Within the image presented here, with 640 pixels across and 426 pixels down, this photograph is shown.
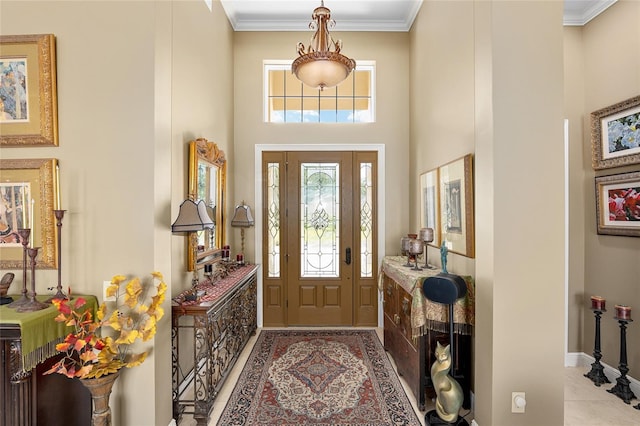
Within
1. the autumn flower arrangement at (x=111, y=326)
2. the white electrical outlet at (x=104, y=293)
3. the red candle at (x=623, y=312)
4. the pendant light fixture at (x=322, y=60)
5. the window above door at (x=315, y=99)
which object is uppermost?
the window above door at (x=315, y=99)

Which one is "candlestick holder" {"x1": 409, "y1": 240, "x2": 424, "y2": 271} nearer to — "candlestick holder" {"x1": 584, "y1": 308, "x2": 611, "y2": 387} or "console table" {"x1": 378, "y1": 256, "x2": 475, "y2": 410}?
"console table" {"x1": 378, "y1": 256, "x2": 475, "y2": 410}

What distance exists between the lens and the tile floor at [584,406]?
7.88 feet

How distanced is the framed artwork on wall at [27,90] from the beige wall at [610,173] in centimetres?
472

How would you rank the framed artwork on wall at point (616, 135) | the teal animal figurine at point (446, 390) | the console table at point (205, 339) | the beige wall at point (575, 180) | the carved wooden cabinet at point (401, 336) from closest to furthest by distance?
the teal animal figurine at point (446, 390)
the console table at point (205, 339)
the carved wooden cabinet at point (401, 336)
the framed artwork on wall at point (616, 135)
the beige wall at point (575, 180)

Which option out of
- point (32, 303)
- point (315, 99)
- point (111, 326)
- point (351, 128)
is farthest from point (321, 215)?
point (32, 303)

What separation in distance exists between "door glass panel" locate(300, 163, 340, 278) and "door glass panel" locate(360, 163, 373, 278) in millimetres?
355

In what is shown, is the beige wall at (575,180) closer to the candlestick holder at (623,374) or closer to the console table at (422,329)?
the candlestick holder at (623,374)

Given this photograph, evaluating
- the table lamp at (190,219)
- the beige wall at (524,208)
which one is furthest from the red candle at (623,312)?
the table lamp at (190,219)

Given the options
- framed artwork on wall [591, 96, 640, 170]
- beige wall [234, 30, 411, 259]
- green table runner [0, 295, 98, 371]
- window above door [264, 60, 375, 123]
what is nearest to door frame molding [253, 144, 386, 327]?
beige wall [234, 30, 411, 259]

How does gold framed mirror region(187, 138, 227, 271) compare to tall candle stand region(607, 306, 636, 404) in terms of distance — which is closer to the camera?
tall candle stand region(607, 306, 636, 404)

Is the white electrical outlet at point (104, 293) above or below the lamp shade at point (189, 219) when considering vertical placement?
below

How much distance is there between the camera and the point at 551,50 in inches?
80.3

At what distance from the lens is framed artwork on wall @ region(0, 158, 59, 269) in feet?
6.59

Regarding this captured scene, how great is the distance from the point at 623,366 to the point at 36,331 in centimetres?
448
